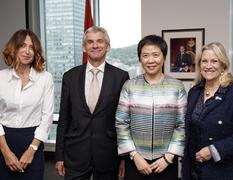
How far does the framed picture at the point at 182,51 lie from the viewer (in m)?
3.72

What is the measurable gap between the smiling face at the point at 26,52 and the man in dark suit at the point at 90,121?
287mm

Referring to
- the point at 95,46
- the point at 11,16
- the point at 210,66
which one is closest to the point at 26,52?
the point at 95,46

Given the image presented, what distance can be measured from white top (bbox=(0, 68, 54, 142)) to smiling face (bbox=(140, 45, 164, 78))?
0.75 m

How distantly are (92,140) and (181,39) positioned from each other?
2.23m

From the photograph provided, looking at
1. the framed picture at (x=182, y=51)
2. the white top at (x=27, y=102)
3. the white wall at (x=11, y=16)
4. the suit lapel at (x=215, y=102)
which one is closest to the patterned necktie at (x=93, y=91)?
the white top at (x=27, y=102)

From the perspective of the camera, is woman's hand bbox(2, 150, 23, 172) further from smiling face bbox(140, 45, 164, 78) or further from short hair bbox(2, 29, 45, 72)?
smiling face bbox(140, 45, 164, 78)

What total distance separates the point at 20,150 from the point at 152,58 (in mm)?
1125

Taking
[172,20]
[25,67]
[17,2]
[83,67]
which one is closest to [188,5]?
[172,20]

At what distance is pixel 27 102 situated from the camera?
6.81 ft

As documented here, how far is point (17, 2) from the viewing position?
15.6 feet

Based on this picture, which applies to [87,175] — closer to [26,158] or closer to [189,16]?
[26,158]

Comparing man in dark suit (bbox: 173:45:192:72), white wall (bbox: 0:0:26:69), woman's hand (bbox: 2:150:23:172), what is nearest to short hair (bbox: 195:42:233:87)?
woman's hand (bbox: 2:150:23:172)

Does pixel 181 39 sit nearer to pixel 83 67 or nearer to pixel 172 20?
pixel 172 20

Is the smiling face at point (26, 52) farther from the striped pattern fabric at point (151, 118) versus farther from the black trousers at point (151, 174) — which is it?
the black trousers at point (151, 174)
